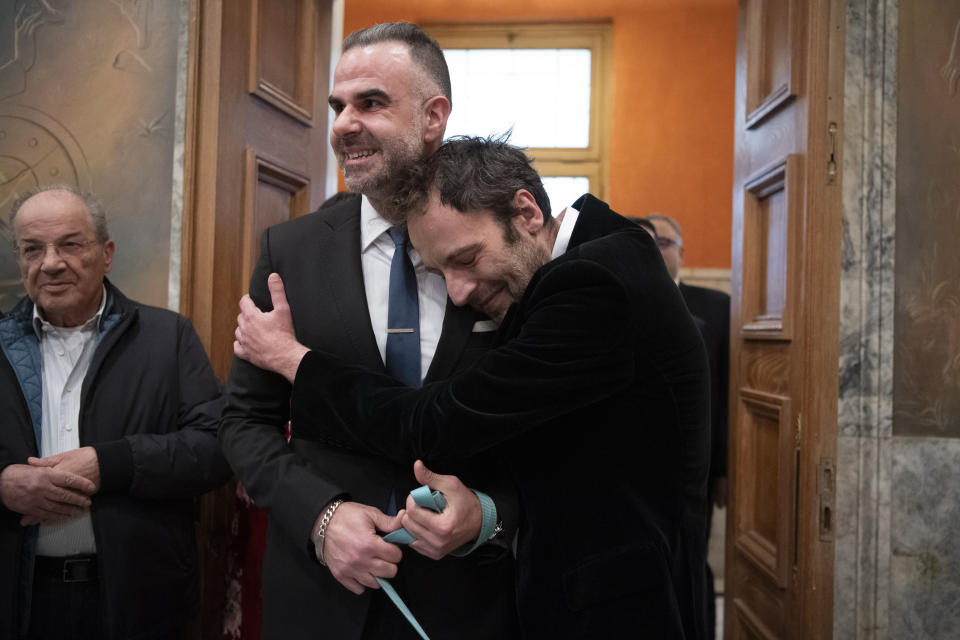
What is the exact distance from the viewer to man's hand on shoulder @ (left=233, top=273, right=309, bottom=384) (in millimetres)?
1490

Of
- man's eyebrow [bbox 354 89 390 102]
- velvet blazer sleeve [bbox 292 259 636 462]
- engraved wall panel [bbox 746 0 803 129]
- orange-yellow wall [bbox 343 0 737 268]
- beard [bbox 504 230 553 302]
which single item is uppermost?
orange-yellow wall [bbox 343 0 737 268]

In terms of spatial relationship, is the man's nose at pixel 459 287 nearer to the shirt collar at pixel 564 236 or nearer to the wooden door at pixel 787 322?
the shirt collar at pixel 564 236

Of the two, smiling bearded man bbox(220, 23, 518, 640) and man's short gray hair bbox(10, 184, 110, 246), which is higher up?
man's short gray hair bbox(10, 184, 110, 246)

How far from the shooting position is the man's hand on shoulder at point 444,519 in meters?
1.32

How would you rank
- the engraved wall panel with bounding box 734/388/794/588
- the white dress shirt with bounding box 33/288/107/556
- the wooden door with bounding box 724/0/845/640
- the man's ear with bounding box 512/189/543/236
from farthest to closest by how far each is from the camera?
the engraved wall panel with bounding box 734/388/794/588
the wooden door with bounding box 724/0/845/640
the white dress shirt with bounding box 33/288/107/556
the man's ear with bounding box 512/189/543/236

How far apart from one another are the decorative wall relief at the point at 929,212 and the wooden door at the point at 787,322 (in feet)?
0.66

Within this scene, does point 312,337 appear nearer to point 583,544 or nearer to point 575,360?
point 575,360

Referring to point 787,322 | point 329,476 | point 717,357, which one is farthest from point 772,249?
point 329,476

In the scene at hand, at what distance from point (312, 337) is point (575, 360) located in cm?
53

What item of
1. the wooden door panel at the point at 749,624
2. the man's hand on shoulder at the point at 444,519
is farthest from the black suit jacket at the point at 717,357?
the man's hand on shoulder at the point at 444,519

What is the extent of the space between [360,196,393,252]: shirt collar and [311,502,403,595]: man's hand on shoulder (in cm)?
53

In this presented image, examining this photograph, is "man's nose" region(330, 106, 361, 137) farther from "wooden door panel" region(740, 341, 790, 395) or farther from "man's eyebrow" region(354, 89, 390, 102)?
"wooden door panel" region(740, 341, 790, 395)

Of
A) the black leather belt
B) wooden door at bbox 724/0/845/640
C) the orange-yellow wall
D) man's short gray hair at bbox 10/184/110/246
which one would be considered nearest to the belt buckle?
the black leather belt

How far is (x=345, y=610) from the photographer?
4.85 feet
